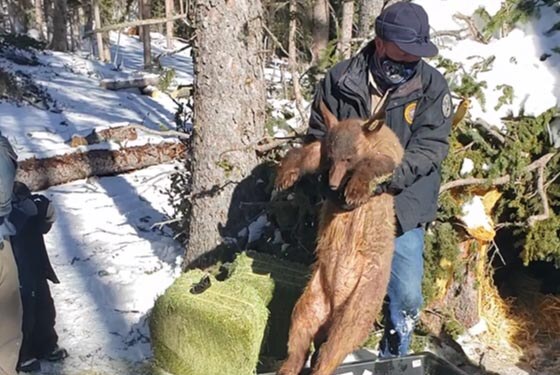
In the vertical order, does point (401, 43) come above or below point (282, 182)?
above

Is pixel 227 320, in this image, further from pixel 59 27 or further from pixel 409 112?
pixel 59 27

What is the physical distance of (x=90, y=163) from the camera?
8812 mm

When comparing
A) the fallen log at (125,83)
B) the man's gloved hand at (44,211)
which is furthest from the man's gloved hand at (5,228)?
the fallen log at (125,83)

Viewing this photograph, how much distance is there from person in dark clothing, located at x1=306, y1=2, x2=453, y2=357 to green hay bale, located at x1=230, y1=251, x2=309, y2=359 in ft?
3.21

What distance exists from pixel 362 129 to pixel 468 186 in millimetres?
2108

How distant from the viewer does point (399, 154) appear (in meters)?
3.00

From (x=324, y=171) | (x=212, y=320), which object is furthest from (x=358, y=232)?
(x=212, y=320)

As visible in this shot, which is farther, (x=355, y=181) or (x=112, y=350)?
(x=112, y=350)

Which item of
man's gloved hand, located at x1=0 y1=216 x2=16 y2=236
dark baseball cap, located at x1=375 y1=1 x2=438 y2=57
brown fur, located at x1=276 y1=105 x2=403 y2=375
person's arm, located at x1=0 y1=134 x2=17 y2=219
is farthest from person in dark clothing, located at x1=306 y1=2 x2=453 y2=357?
man's gloved hand, located at x1=0 y1=216 x2=16 y2=236

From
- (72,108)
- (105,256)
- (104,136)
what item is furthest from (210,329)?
(72,108)

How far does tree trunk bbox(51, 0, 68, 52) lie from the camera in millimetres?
23128

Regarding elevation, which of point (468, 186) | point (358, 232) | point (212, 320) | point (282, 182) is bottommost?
point (212, 320)

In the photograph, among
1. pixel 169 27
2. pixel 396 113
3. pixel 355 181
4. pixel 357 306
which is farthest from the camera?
pixel 169 27

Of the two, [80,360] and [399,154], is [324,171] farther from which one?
[80,360]
